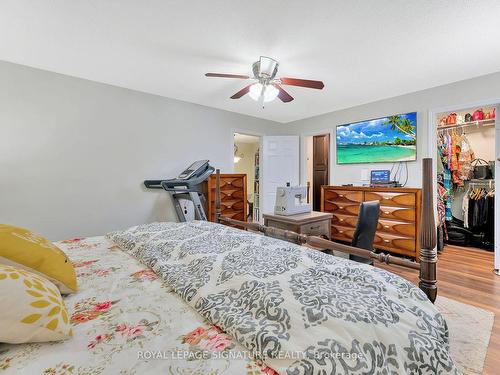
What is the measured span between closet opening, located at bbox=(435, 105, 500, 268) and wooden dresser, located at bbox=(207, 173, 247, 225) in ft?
10.0

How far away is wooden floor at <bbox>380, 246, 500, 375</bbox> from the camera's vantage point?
5.24 ft

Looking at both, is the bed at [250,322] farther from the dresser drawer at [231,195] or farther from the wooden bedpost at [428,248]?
the dresser drawer at [231,195]

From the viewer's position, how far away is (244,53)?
230 cm

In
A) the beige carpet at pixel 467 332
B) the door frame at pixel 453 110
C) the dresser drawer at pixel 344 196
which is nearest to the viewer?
the beige carpet at pixel 467 332

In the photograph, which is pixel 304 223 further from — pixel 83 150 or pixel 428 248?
pixel 83 150

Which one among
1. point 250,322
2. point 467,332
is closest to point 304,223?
point 467,332

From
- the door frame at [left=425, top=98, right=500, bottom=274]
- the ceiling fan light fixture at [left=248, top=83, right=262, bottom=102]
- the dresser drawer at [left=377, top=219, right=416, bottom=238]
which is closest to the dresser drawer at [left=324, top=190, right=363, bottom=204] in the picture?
the dresser drawer at [left=377, top=219, right=416, bottom=238]

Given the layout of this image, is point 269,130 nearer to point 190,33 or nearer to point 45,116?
point 190,33

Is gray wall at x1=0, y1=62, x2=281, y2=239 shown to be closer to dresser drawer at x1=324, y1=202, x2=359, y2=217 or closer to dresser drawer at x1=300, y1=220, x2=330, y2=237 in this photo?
dresser drawer at x1=300, y1=220, x2=330, y2=237

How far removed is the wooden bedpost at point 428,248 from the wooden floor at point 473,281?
Result: 972 millimetres

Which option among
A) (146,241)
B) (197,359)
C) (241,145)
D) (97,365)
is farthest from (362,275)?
(241,145)

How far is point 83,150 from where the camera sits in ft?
9.55

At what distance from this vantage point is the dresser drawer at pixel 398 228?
3.03 meters

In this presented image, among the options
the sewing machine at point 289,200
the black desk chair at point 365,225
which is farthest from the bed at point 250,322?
the sewing machine at point 289,200
